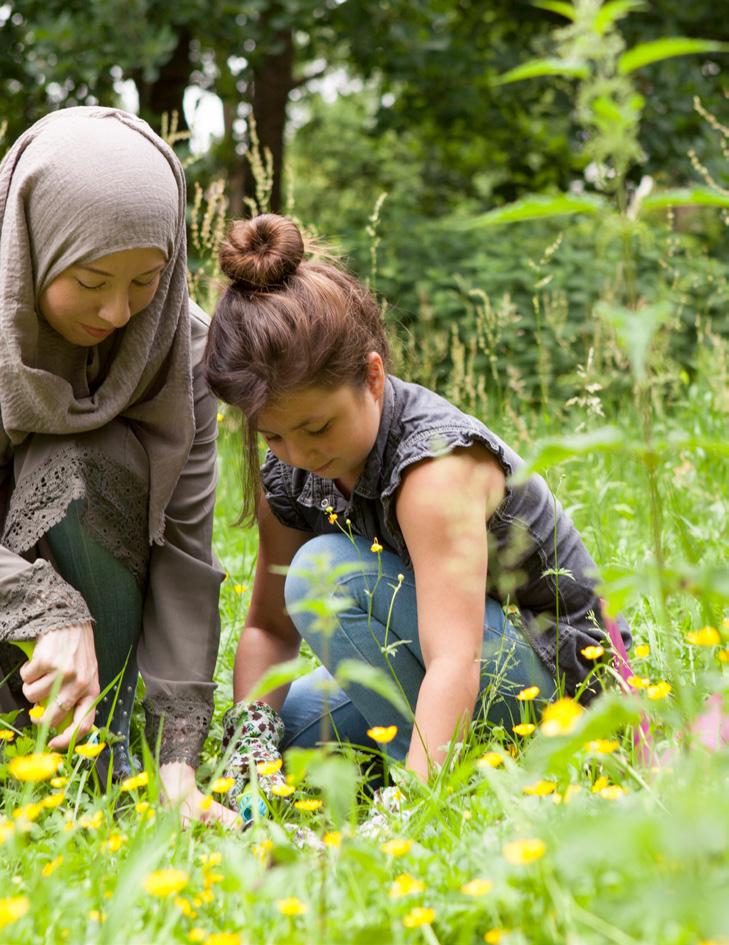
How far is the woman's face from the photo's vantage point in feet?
6.81

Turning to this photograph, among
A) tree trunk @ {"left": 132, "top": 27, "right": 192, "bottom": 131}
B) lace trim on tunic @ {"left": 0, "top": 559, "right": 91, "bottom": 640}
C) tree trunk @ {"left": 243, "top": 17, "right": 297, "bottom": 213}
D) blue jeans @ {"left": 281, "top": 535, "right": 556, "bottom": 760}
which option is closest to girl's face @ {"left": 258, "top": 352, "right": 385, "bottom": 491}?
blue jeans @ {"left": 281, "top": 535, "right": 556, "bottom": 760}

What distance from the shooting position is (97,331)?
7.13 feet

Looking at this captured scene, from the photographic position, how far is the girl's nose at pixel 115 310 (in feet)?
6.84

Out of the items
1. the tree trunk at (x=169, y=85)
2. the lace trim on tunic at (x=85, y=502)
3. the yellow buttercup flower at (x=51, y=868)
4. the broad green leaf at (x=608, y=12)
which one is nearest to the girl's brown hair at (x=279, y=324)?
the lace trim on tunic at (x=85, y=502)

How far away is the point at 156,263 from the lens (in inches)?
84.0

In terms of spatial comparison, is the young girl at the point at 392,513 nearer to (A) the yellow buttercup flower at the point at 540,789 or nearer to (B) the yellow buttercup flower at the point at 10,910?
(A) the yellow buttercup flower at the point at 540,789

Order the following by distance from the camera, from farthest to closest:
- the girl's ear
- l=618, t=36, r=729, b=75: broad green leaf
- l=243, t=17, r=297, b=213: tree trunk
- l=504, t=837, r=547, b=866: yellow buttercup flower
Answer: l=243, t=17, r=297, b=213: tree trunk, the girl's ear, l=504, t=837, r=547, b=866: yellow buttercup flower, l=618, t=36, r=729, b=75: broad green leaf

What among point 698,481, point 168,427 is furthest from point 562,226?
point 168,427

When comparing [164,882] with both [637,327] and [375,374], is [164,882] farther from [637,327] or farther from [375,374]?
[375,374]

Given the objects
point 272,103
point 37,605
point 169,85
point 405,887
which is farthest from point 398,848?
point 272,103

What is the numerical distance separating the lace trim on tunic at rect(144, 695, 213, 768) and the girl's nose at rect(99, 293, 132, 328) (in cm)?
73

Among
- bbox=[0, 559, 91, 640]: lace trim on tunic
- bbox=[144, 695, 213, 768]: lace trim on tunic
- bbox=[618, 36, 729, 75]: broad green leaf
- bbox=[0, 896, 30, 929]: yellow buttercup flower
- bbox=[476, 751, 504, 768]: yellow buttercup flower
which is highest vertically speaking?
bbox=[618, 36, 729, 75]: broad green leaf

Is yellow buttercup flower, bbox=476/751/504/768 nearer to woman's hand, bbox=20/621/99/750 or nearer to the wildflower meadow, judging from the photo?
the wildflower meadow

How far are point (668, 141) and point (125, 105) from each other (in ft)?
9.52
